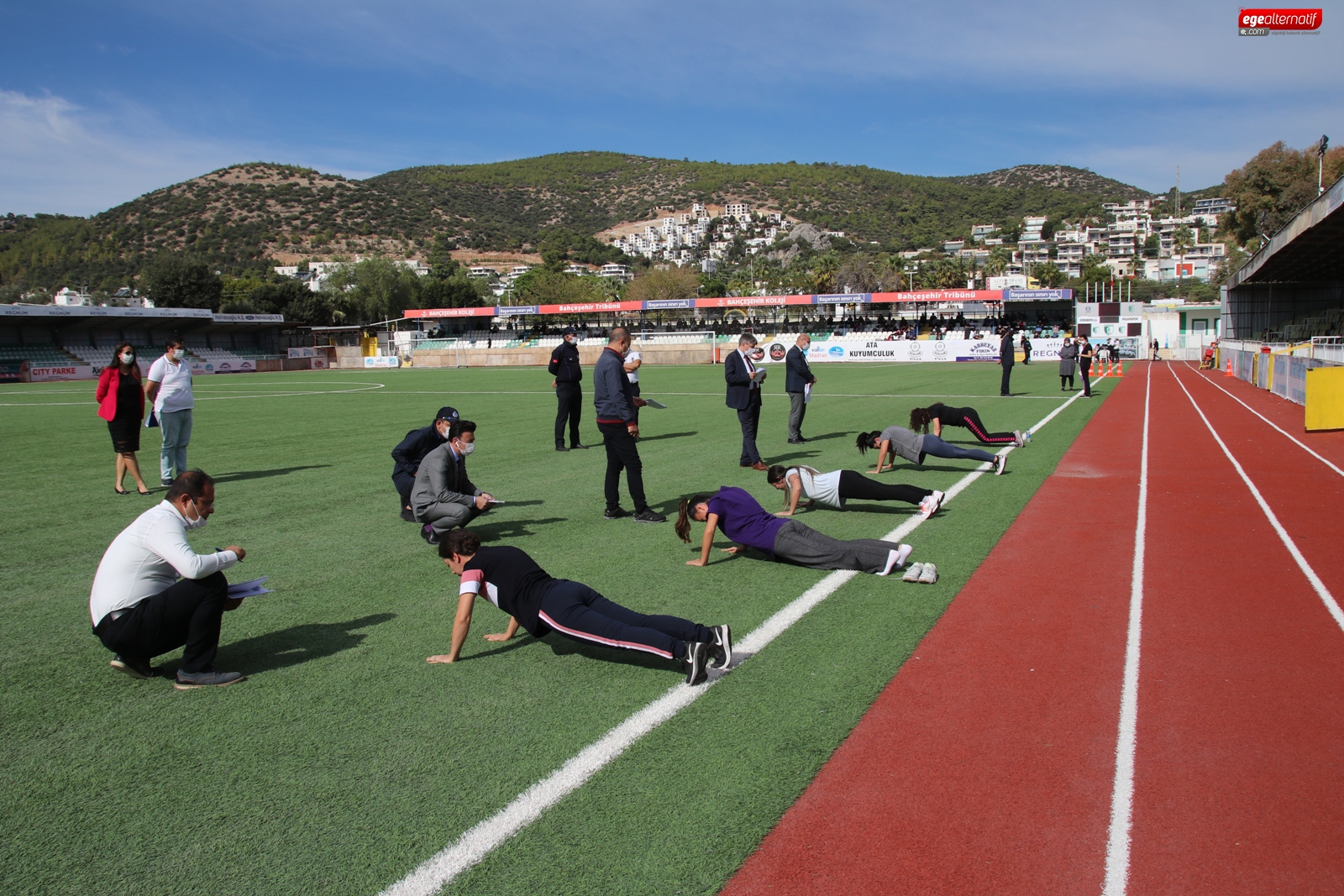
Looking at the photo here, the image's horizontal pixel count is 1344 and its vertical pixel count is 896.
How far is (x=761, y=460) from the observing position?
40.0 ft

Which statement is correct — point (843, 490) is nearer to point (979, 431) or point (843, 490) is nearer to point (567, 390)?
point (979, 431)

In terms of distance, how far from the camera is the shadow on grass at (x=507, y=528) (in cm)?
794

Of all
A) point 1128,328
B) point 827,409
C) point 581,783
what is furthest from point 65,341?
point 1128,328

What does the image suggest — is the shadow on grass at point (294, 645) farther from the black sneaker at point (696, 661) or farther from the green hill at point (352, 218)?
the green hill at point (352, 218)

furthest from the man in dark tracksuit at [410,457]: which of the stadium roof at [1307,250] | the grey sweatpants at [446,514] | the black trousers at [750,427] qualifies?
the stadium roof at [1307,250]

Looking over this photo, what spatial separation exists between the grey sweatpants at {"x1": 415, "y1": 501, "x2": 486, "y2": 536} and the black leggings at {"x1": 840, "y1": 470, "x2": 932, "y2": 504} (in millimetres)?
3563

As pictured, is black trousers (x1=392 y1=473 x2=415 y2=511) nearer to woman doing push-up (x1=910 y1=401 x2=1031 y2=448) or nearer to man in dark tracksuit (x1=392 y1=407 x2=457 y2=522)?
man in dark tracksuit (x1=392 y1=407 x2=457 y2=522)

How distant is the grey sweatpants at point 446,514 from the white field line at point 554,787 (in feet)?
10.0

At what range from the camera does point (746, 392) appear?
11.4 metres

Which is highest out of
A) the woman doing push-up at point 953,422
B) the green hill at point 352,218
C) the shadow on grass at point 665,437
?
the green hill at point 352,218

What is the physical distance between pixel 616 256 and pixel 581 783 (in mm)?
191096

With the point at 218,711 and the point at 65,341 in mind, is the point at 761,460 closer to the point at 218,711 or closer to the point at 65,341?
the point at 218,711

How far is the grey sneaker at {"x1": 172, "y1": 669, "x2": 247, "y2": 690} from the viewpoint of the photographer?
4473 millimetres

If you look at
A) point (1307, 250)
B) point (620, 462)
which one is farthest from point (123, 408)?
point (1307, 250)
